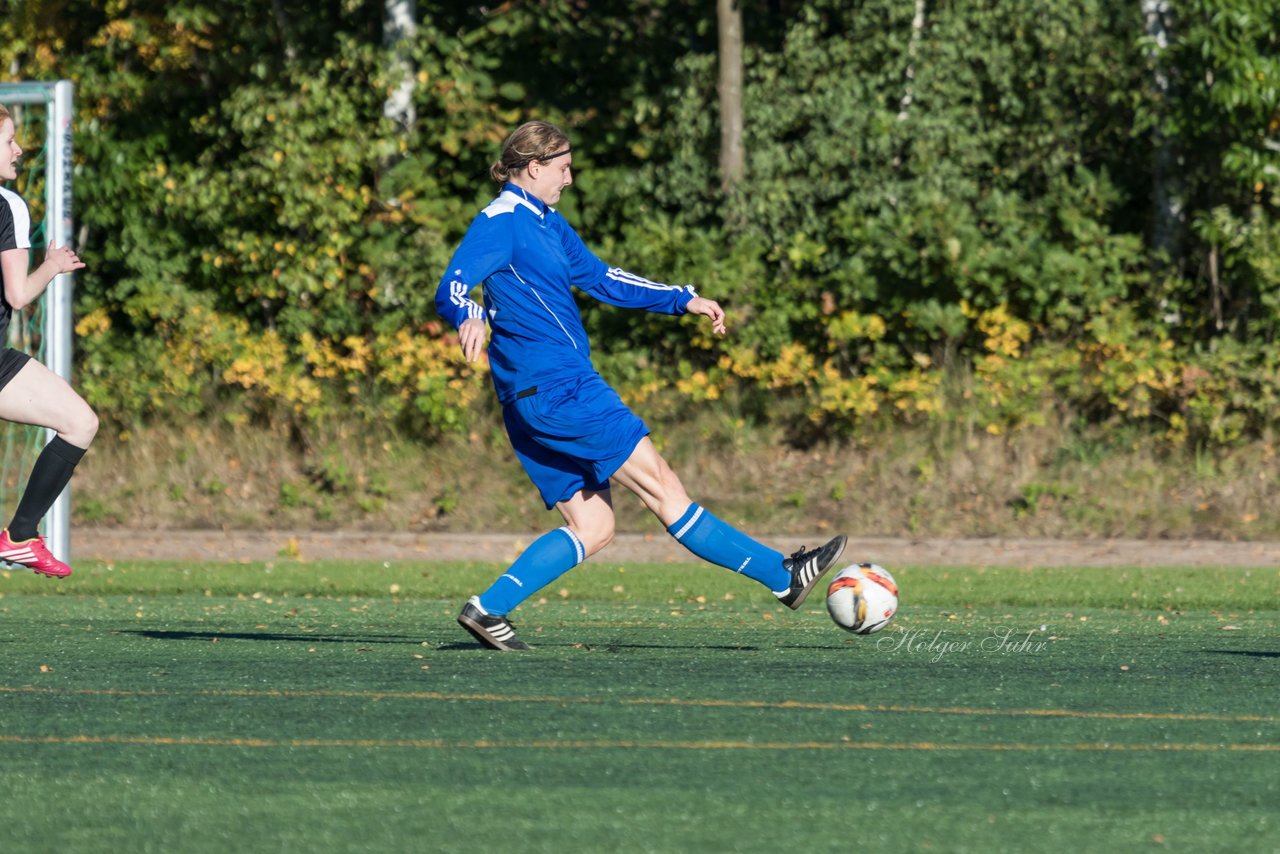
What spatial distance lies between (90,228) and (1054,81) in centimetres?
967

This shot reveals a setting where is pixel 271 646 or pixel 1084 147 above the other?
pixel 1084 147

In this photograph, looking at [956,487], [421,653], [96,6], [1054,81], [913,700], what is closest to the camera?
[913,700]

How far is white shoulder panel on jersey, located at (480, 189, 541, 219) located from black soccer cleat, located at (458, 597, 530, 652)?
1474mm

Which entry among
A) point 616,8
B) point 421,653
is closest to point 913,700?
point 421,653

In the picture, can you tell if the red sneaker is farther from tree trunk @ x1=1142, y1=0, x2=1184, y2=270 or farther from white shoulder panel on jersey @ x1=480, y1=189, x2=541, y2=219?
tree trunk @ x1=1142, y1=0, x2=1184, y2=270

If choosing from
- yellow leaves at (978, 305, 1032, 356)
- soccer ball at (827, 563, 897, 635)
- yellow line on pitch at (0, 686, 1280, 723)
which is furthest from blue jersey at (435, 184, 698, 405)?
yellow leaves at (978, 305, 1032, 356)

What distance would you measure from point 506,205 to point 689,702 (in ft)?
7.43

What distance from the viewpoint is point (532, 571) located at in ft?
24.1

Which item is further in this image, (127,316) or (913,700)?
(127,316)

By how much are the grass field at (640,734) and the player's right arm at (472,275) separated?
120 cm

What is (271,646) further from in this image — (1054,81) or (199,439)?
(1054,81)

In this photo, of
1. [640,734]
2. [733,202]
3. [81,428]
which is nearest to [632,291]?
[81,428]

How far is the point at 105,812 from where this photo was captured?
440 cm

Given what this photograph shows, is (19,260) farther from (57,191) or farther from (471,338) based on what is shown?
(57,191)
